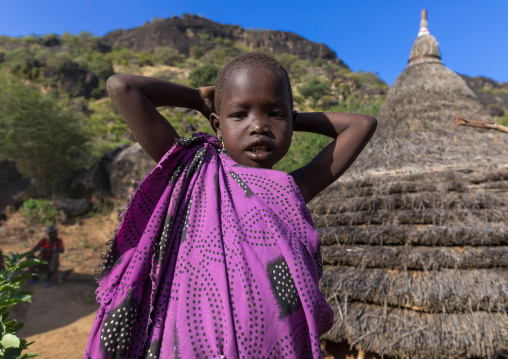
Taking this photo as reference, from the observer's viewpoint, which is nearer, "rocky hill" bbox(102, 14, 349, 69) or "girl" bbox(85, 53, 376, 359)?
"girl" bbox(85, 53, 376, 359)

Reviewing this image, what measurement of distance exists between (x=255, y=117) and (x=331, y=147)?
0.36 metres

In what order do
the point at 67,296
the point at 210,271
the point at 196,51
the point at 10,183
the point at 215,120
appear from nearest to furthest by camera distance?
the point at 210,271
the point at 215,120
the point at 67,296
the point at 10,183
the point at 196,51

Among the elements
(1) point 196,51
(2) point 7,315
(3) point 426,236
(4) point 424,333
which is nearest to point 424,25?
(3) point 426,236

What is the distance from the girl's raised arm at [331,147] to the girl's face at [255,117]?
8.0 inches

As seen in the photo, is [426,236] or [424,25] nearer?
[426,236]

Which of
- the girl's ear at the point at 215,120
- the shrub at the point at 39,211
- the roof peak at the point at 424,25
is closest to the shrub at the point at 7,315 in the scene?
the girl's ear at the point at 215,120

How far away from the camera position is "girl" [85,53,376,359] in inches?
27.9

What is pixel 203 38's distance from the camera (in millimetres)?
53906

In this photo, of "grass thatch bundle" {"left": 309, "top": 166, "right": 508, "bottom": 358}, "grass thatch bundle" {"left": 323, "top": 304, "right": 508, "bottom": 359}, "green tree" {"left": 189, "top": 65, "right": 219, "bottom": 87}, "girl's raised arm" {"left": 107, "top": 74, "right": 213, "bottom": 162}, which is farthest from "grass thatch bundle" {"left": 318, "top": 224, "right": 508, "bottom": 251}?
"green tree" {"left": 189, "top": 65, "right": 219, "bottom": 87}

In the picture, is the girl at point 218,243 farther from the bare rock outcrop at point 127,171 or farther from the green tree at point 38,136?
the green tree at point 38,136

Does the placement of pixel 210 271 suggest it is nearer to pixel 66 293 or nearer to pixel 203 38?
pixel 66 293

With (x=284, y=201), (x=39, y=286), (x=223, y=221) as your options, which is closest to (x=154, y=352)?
(x=223, y=221)

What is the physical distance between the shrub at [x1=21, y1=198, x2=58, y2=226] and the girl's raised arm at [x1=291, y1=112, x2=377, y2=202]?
1183 centimetres

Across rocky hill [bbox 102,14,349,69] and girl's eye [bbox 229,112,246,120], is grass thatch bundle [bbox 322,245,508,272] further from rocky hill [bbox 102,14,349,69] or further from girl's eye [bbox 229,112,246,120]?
rocky hill [bbox 102,14,349,69]
